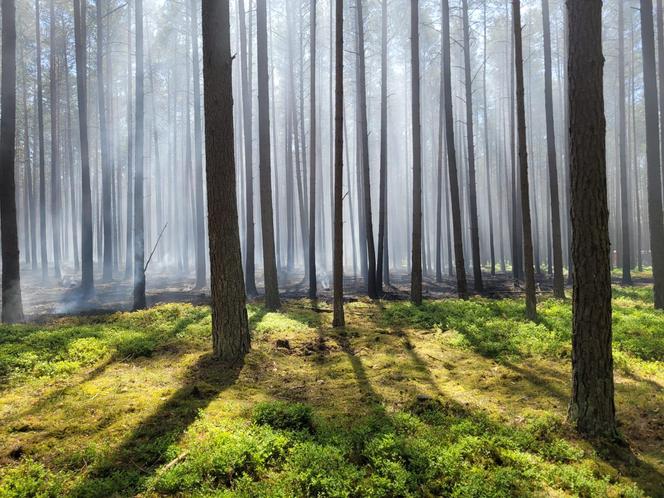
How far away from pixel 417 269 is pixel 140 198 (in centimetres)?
939

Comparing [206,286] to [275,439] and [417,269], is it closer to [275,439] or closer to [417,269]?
[417,269]

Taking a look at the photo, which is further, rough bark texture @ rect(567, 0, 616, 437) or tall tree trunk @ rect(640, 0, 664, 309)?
tall tree trunk @ rect(640, 0, 664, 309)

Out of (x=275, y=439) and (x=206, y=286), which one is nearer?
(x=275, y=439)

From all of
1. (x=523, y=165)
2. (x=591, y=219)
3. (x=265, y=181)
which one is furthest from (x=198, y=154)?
(x=591, y=219)

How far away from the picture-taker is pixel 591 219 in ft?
13.8

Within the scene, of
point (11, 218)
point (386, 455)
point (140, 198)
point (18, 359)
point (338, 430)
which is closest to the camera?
point (386, 455)

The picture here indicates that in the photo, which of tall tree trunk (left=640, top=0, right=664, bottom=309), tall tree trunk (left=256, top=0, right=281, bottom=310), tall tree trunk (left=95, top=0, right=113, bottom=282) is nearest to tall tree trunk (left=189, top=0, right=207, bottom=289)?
tall tree trunk (left=95, top=0, right=113, bottom=282)

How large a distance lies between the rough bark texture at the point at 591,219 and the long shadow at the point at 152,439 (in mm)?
4432

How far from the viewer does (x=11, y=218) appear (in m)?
9.51

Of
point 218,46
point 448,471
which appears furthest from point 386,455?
point 218,46

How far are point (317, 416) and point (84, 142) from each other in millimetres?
16302

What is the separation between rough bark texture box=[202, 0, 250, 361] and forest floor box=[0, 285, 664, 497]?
73 centimetres

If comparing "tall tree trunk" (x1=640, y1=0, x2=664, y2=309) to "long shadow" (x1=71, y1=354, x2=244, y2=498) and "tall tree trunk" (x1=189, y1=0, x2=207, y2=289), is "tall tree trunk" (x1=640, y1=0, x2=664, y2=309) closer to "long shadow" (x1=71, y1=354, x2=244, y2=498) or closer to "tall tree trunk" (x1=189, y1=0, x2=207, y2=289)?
"long shadow" (x1=71, y1=354, x2=244, y2=498)

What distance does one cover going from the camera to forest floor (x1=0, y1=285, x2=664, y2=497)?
3.42 meters
